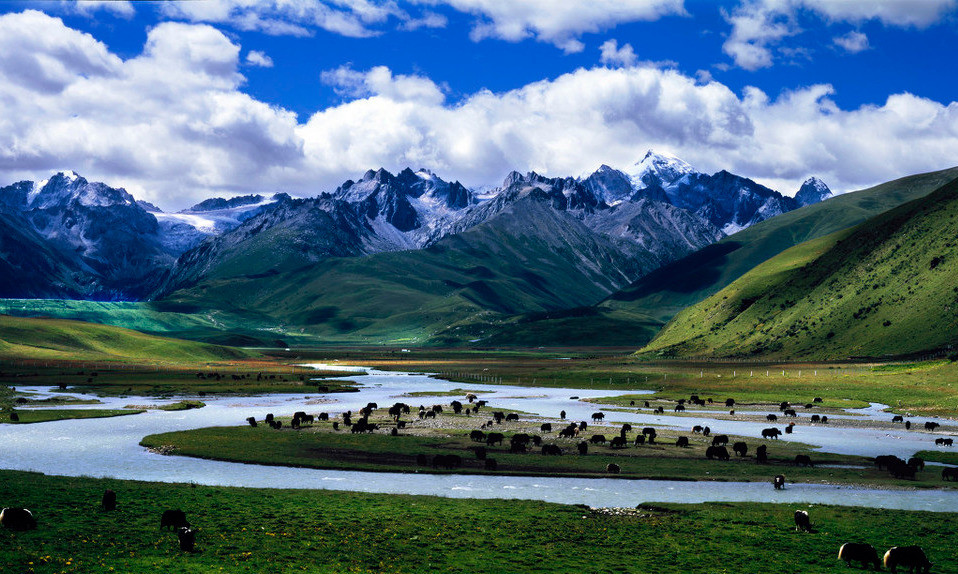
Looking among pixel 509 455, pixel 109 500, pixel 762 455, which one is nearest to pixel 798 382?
pixel 762 455

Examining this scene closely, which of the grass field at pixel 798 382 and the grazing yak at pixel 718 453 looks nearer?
the grazing yak at pixel 718 453

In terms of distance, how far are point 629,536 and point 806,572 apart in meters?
8.28

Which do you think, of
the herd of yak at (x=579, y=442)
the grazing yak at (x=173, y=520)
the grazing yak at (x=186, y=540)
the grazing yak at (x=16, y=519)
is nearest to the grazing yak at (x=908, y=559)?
the herd of yak at (x=579, y=442)

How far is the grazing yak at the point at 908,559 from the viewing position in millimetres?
31016

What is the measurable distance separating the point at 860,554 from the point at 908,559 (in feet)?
6.25

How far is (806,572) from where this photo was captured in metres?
31.1

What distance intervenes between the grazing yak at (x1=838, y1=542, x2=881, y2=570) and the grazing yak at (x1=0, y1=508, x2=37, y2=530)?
111 ft

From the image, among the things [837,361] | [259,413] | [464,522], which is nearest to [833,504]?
[464,522]

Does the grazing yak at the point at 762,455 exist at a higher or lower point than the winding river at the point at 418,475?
higher

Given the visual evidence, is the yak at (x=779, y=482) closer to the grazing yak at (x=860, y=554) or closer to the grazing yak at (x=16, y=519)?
the grazing yak at (x=860, y=554)

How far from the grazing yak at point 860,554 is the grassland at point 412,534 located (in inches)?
22.2

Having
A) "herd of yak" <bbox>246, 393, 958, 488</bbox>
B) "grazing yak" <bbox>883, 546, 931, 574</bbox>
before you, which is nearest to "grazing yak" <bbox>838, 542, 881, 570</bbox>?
"grazing yak" <bbox>883, 546, 931, 574</bbox>

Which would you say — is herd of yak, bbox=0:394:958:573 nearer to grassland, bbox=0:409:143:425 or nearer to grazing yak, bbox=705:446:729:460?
grazing yak, bbox=705:446:729:460

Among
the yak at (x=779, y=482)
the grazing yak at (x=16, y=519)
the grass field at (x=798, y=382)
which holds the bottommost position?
the yak at (x=779, y=482)
